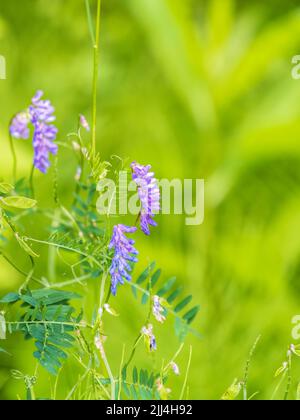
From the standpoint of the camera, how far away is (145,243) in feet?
4.56

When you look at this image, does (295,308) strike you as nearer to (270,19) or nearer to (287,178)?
(287,178)

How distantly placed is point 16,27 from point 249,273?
2.33 feet

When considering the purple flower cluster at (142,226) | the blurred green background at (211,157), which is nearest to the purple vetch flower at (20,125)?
the purple flower cluster at (142,226)

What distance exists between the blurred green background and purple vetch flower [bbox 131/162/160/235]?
0.54 metres

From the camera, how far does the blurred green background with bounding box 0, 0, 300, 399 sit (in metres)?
1.32

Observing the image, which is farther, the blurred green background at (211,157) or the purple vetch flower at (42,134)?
the blurred green background at (211,157)

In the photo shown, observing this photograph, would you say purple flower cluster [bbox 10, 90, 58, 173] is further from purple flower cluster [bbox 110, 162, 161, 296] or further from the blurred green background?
the blurred green background

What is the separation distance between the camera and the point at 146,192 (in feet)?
2.12

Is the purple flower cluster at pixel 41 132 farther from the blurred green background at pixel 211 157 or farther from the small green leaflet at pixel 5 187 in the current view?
the blurred green background at pixel 211 157

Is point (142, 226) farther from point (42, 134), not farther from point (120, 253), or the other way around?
point (42, 134)

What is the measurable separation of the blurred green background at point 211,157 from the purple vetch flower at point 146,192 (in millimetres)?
540

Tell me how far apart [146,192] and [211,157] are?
2.34 ft

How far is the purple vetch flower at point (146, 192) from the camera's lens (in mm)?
644

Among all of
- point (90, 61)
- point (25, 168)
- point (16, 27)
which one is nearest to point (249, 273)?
point (25, 168)
